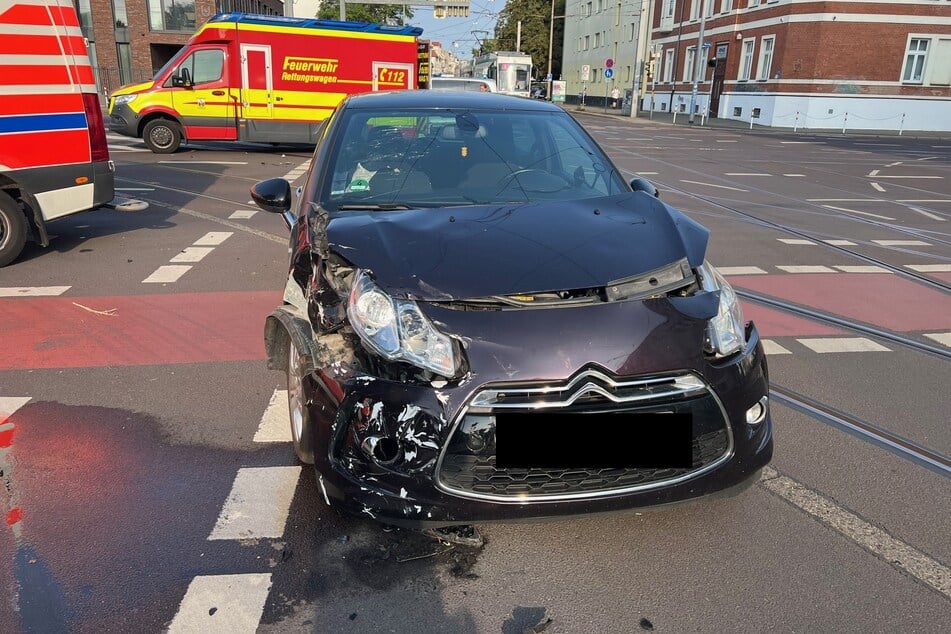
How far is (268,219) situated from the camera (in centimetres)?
988

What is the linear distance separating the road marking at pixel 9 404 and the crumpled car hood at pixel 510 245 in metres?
2.21

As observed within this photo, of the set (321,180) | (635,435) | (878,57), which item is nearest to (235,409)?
(321,180)

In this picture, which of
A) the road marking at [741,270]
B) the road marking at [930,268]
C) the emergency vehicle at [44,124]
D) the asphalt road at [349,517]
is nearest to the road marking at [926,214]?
the road marking at [930,268]

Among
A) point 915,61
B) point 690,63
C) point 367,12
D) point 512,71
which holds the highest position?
point 367,12

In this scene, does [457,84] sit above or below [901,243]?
above

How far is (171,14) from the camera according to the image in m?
41.5

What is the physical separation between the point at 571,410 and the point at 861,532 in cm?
151

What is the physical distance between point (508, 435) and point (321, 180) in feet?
6.47

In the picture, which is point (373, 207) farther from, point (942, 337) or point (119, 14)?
point (119, 14)

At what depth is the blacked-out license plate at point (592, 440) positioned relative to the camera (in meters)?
2.44

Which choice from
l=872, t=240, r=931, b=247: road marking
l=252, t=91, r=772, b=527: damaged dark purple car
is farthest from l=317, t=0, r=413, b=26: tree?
l=252, t=91, r=772, b=527: damaged dark purple car

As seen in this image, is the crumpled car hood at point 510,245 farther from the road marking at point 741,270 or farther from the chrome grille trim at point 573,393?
the road marking at point 741,270

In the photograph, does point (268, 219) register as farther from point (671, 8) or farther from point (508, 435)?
point (671, 8)

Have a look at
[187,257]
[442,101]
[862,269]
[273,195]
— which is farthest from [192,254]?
[862,269]
